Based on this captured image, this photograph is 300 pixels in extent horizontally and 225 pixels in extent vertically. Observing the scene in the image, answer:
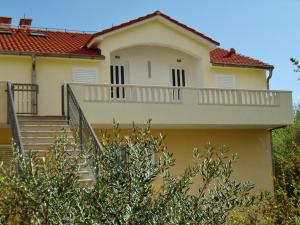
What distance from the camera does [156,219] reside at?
4223 mm

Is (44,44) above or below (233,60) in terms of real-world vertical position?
above

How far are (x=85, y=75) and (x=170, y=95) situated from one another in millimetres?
3611

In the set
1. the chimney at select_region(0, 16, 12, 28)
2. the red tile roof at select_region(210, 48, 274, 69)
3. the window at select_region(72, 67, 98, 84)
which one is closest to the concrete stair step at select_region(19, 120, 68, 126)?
the window at select_region(72, 67, 98, 84)

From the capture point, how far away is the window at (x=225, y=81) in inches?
904

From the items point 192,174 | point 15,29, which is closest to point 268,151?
point 15,29

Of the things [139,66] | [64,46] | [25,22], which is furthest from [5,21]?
[139,66]

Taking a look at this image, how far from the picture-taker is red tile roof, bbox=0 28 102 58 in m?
19.7

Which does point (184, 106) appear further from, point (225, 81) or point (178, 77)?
point (225, 81)

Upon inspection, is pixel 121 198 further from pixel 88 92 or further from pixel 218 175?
pixel 88 92

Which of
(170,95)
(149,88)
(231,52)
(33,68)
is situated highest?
(231,52)

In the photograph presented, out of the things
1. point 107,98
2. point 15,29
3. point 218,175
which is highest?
point 15,29

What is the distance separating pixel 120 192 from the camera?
4113 mm

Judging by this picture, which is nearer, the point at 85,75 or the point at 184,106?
the point at 184,106

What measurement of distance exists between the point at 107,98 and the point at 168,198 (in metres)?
13.6
